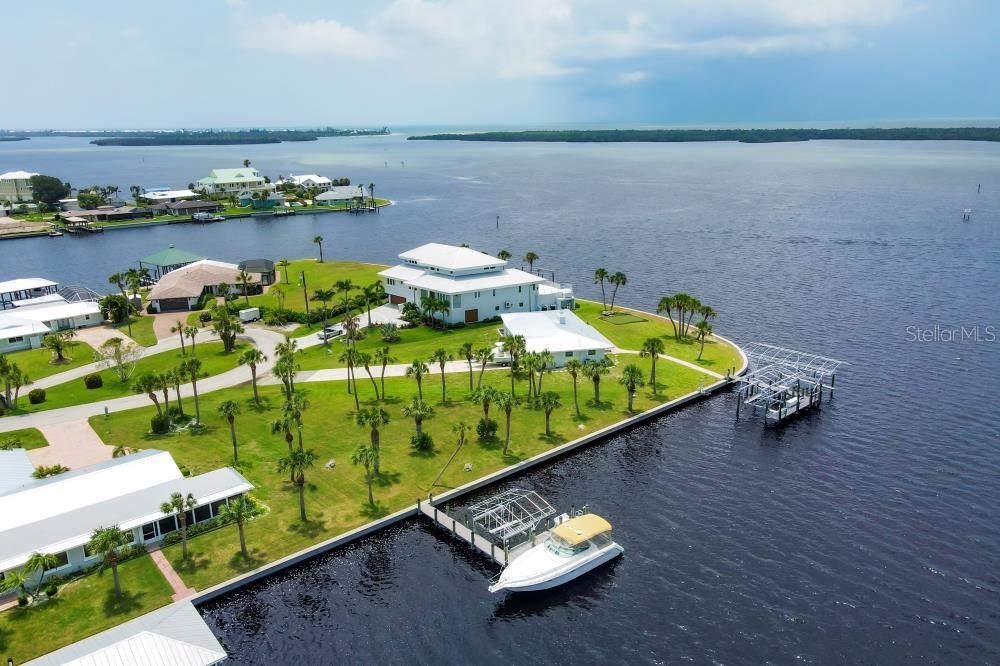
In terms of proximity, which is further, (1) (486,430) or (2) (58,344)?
(2) (58,344)

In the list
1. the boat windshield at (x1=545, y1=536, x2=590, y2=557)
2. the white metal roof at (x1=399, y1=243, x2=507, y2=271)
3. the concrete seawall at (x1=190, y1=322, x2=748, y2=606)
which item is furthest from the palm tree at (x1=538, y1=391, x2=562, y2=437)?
the white metal roof at (x1=399, y1=243, x2=507, y2=271)

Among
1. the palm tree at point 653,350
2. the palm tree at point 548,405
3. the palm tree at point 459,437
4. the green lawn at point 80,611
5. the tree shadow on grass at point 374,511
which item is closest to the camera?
the green lawn at point 80,611

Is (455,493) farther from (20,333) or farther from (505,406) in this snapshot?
(20,333)

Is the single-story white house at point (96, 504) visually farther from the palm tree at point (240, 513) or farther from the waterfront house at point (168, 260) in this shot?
the waterfront house at point (168, 260)

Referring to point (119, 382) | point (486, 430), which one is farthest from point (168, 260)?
point (486, 430)

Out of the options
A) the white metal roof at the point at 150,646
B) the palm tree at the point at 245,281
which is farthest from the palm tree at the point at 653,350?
the palm tree at the point at 245,281

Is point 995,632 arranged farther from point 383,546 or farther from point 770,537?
point 383,546

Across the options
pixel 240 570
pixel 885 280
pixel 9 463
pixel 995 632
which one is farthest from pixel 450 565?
pixel 885 280
